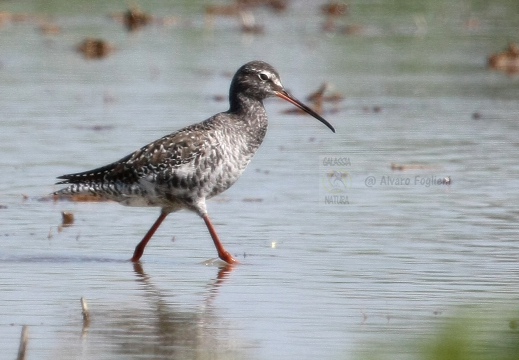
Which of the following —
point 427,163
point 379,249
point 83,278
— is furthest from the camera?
point 427,163

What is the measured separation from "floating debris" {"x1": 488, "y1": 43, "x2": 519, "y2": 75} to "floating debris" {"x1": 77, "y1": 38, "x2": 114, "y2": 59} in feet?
24.8

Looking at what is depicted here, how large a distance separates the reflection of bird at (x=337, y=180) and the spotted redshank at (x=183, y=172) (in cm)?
267

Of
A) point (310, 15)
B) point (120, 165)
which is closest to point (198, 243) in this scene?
point (120, 165)

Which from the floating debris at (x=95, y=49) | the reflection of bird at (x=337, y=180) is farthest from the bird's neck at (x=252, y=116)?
the floating debris at (x=95, y=49)

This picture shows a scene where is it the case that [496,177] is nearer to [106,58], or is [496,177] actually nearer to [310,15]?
[106,58]

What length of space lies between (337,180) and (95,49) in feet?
42.5

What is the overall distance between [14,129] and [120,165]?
6.72 m

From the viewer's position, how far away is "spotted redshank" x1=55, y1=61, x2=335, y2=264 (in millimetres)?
10883

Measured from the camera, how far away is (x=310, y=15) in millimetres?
36688

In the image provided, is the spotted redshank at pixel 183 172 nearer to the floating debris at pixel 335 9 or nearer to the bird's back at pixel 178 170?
the bird's back at pixel 178 170

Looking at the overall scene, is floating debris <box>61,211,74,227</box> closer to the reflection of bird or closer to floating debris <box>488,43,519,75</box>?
the reflection of bird

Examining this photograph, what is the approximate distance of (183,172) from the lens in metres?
10.9

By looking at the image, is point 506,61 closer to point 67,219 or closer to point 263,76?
point 263,76

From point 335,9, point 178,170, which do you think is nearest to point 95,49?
point 335,9
